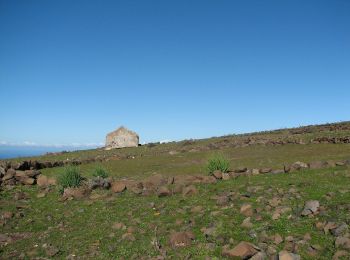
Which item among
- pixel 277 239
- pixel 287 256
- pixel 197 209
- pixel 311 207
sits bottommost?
pixel 287 256

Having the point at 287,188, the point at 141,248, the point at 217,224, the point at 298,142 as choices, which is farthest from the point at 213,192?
the point at 298,142

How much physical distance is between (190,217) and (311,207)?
3966mm

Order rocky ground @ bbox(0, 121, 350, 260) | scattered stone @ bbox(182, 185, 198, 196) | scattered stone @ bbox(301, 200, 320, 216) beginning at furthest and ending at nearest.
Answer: scattered stone @ bbox(182, 185, 198, 196)
scattered stone @ bbox(301, 200, 320, 216)
rocky ground @ bbox(0, 121, 350, 260)

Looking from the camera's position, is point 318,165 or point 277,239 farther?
point 318,165

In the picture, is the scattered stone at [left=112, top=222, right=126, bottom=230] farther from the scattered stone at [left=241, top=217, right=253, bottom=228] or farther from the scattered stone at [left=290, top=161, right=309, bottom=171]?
the scattered stone at [left=290, top=161, right=309, bottom=171]

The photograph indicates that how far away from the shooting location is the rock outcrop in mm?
56594

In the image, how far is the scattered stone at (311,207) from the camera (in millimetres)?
12195

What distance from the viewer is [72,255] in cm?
1230

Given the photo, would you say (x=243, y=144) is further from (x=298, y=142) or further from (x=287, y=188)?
(x=287, y=188)

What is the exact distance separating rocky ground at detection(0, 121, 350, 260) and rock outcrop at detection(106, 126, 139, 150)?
34.3 m

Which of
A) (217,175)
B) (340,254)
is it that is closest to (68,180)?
(217,175)

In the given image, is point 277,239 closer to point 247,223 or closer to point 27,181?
point 247,223

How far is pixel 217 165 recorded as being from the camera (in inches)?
859

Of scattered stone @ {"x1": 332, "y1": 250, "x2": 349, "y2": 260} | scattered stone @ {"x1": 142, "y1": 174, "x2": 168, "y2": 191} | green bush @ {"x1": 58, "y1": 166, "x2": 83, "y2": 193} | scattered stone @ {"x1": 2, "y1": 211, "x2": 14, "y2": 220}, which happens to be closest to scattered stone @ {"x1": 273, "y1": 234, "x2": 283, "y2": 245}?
scattered stone @ {"x1": 332, "y1": 250, "x2": 349, "y2": 260}
